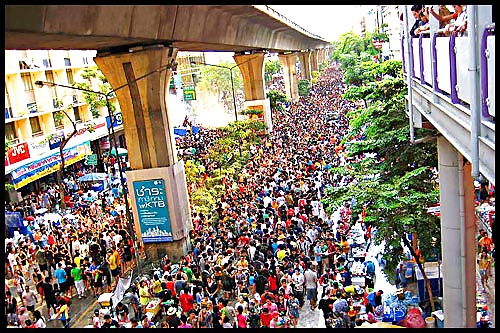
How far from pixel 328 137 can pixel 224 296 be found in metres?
18.5

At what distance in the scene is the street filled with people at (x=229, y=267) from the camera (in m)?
12.2

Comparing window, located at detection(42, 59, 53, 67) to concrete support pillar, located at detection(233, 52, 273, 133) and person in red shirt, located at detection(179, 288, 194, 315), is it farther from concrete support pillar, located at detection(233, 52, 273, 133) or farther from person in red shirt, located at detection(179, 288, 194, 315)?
person in red shirt, located at detection(179, 288, 194, 315)

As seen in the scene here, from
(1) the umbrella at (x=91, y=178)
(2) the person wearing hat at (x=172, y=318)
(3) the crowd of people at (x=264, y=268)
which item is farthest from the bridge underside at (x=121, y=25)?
(1) the umbrella at (x=91, y=178)

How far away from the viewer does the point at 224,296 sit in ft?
46.5

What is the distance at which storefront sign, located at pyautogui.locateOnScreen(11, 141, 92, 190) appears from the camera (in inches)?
1092

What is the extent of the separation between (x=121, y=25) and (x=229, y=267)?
668 cm

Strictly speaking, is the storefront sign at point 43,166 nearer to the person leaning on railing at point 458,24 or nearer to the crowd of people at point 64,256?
the crowd of people at point 64,256

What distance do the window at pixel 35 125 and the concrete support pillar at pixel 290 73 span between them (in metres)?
31.1

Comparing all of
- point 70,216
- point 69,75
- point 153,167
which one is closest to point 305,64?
point 69,75

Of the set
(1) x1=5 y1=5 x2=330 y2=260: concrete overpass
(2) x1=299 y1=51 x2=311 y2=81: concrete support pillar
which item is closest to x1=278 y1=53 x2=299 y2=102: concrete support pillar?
(2) x1=299 y1=51 x2=311 y2=81: concrete support pillar

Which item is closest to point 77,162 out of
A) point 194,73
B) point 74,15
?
point 74,15

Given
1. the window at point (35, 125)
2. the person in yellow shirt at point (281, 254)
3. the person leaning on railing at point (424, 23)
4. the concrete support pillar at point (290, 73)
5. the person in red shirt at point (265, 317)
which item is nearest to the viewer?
the person leaning on railing at point (424, 23)

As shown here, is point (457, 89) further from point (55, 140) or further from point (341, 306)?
point (55, 140)

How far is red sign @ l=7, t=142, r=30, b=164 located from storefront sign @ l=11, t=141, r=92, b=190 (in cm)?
48
